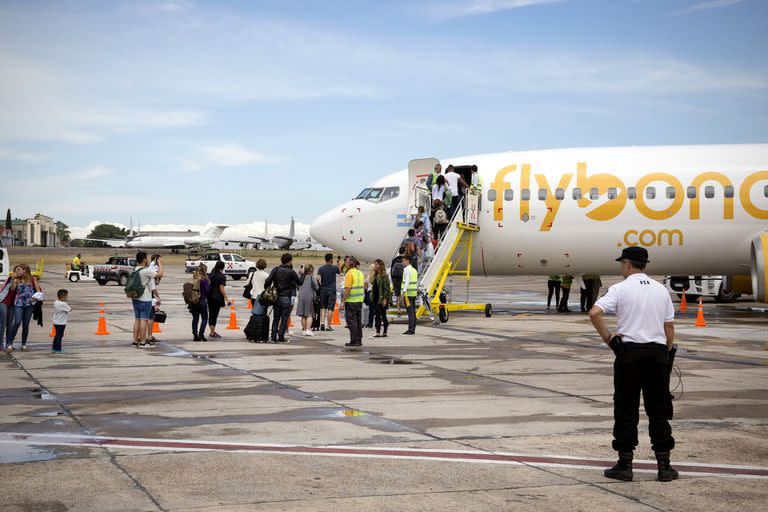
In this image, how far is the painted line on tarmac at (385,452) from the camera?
7809 mm

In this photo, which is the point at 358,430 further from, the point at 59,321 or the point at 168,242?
the point at 168,242

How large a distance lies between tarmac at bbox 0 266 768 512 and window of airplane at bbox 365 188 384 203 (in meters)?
11.0

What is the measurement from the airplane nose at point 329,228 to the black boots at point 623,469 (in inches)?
850

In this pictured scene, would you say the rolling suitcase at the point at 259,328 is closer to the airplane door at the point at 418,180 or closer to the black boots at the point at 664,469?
the airplane door at the point at 418,180

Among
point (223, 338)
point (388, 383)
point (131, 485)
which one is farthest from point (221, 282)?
point (131, 485)

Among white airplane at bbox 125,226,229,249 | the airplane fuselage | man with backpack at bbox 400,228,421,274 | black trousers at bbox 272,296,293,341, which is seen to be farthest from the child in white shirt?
white airplane at bbox 125,226,229,249

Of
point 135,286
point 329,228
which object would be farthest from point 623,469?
point 329,228

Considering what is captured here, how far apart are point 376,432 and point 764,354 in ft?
36.6

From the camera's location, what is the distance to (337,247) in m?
29.0

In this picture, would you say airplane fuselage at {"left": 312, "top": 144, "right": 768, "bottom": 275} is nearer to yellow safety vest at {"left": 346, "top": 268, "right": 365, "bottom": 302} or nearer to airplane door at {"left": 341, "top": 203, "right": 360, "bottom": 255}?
airplane door at {"left": 341, "top": 203, "right": 360, "bottom": 255}

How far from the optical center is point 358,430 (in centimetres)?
941

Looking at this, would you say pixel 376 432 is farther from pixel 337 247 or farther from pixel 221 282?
pixel 337 247

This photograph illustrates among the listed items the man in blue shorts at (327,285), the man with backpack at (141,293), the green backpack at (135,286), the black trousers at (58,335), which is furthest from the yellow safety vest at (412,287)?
the black trousers at (58,335)

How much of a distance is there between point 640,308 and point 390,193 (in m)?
21.1
